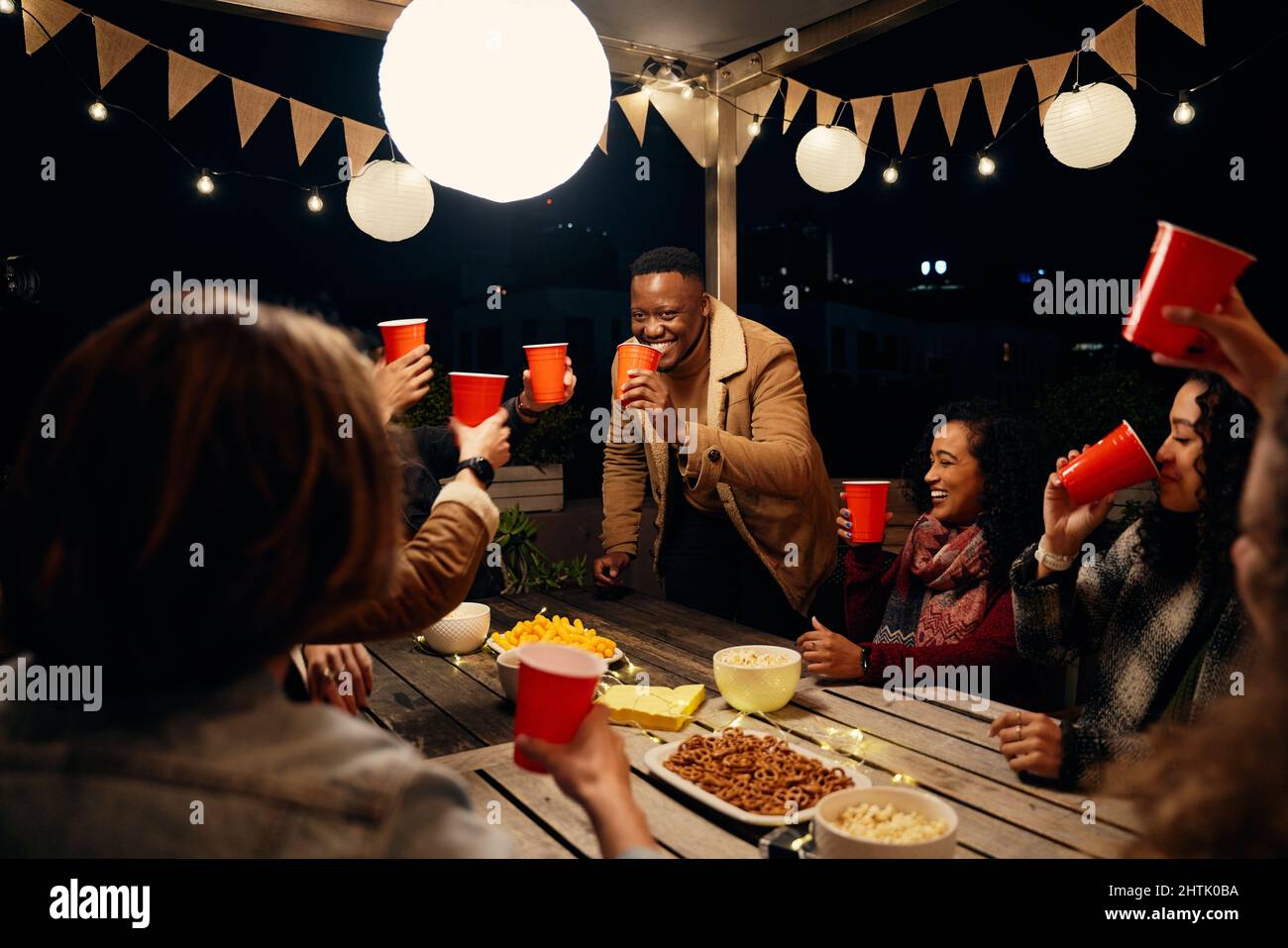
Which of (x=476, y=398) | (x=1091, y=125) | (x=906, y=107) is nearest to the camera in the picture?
(x=476, y=398)

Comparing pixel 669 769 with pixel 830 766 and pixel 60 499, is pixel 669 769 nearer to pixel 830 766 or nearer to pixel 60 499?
pixel 830 766

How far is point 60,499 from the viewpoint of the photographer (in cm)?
73

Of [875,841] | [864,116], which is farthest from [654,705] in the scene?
[864,116]

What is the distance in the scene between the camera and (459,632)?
7.45 feet

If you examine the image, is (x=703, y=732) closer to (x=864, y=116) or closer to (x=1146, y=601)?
(x=1146, y=601)

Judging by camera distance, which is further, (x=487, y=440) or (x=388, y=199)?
(x=388, y=199)

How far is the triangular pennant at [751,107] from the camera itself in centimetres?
371

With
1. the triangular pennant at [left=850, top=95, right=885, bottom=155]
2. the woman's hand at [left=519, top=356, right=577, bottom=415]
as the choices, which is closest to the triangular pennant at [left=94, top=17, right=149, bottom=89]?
the woman's hand at [left=519, top=356, right=577, bottom=415]

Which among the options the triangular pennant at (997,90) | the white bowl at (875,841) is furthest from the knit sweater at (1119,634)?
the triangular pennant at (997,90)

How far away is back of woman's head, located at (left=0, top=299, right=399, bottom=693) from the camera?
72 centimetres

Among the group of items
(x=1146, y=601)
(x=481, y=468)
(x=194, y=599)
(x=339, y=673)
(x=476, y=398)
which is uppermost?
(x=476, y=398)

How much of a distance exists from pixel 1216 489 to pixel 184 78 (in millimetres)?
3324

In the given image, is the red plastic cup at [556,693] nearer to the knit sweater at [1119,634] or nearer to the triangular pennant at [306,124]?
the knit sweater at [1119,634]

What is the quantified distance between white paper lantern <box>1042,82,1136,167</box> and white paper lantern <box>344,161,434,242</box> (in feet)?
7.14
